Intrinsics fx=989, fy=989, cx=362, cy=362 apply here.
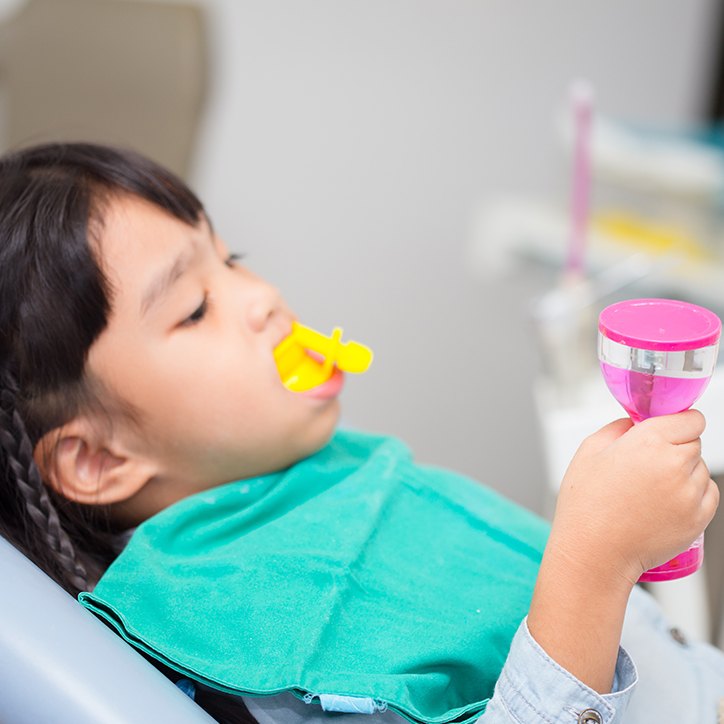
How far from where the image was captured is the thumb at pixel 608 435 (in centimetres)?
56

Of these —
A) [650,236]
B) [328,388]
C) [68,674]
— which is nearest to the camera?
[68,674]

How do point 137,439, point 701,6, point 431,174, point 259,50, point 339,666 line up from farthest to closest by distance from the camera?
point 701,6 → point 431,174 → point 259,50 → point 137,439 → point 339,666

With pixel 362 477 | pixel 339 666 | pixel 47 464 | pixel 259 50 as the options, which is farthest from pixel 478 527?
pixel 259 50

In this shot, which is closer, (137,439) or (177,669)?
(177,669)

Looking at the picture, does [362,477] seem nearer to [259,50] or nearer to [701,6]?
[259,50]

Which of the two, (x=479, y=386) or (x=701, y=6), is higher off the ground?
(x=701, y=6)

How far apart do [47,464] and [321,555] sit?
20 cm

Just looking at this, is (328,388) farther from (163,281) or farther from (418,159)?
(418,159)

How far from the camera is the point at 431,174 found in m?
2.09

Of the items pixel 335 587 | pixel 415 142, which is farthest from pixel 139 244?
pixel 415 142

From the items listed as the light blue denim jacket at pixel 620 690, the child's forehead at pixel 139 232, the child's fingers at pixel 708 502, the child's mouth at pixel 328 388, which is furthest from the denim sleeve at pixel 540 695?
the child's forehead at pixel 139 232

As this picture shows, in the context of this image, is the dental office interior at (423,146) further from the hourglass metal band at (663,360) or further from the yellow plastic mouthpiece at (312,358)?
the hourglass metal band at (663,360)

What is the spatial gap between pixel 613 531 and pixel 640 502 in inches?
0.8

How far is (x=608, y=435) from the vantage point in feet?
1.85
